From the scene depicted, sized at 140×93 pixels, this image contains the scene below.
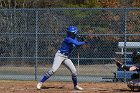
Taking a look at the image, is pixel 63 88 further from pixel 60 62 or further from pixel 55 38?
pixel 55 38

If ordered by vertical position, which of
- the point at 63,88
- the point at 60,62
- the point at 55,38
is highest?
the point at 60,62

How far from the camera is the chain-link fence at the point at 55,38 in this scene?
68.2ft

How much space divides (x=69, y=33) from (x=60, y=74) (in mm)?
6189

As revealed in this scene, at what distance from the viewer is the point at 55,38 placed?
2136cm

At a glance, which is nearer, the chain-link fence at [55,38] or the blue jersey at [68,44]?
the blue jersey at [68,44]

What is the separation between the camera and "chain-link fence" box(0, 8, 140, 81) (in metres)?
20.8

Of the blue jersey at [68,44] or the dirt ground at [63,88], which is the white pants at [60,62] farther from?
the dirt ground at [63,88]

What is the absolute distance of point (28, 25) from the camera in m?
21.0

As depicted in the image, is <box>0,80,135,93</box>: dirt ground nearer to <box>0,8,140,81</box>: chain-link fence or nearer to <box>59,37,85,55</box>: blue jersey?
<box>59,37,85,55</box>: blue jersey

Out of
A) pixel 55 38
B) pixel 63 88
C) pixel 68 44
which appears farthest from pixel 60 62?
pixel 55 38

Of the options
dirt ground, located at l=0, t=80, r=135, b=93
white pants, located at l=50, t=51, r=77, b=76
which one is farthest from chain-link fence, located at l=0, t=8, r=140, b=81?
A: white pants, located at l=50, t=51, r=77, b=76

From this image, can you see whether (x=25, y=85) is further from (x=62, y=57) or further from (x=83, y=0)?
(x=83, y=0)

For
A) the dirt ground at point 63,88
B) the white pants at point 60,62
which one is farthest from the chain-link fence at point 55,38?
the white pants at point 60,62

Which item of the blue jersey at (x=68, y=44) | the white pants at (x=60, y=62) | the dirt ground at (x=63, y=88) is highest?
the blue jersey at (x=68, y=44)
